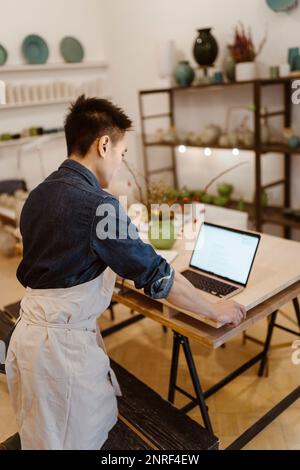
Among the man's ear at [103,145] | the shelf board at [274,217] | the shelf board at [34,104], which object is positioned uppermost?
the shelf board at [34,104]

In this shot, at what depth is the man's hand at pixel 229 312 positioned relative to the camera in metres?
1.52

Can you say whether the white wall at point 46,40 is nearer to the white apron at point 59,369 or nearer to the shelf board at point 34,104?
the shelf board at point 34,104

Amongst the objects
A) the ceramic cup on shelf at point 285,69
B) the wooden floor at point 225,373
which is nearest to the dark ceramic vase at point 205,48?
the ceramic cup on shelf at point 285,69

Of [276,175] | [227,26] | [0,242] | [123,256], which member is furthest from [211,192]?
[123,256]

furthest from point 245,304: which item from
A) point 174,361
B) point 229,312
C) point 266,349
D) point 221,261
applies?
point 266,349

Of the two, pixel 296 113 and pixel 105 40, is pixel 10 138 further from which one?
pixel 296 113

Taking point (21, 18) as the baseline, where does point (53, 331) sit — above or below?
below

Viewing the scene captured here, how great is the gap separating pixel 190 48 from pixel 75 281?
3.74 m

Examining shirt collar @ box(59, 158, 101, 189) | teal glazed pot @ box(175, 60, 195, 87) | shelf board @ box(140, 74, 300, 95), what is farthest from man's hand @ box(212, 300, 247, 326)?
teal glazed pot @ box(175, 60, 195, 87)

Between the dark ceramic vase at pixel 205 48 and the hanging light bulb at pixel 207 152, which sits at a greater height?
the dark ceramic vase at pixel 205 48

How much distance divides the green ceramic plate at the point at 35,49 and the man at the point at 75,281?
4.03 metres

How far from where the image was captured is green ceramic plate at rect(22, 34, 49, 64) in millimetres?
4984

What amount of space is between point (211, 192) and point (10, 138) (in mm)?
2302

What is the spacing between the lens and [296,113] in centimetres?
373
